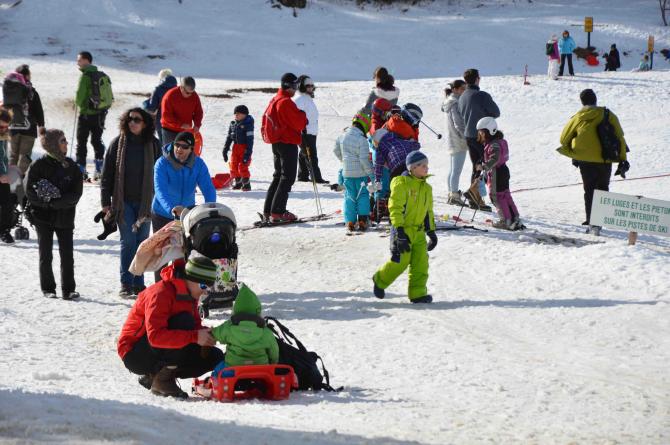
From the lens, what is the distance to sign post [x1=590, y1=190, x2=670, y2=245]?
11273 millimetres

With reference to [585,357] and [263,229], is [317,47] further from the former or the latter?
[585,357]

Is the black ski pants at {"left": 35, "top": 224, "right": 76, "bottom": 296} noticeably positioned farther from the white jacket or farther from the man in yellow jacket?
the man in yellow jacket

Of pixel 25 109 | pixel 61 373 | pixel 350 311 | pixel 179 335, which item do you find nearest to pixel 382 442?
pixel 179 335

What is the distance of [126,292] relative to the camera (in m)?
10.8

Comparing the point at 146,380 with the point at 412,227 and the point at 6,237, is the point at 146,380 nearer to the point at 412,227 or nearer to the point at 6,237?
the point at 412,227

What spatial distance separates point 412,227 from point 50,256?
3.58 metres

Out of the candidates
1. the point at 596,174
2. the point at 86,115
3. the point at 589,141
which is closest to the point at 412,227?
the point at 589,141

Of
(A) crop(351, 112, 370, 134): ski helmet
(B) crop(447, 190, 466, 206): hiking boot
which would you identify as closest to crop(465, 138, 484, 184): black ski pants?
(B) crop(447, 190, 466, 206): hiking boot

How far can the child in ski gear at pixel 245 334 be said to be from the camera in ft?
23.1

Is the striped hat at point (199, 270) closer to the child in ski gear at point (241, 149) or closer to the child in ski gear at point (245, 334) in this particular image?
the child in ski gear at point (245, 334)

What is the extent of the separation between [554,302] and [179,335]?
172 inches

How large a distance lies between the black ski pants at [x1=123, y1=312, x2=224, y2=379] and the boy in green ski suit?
3052mm

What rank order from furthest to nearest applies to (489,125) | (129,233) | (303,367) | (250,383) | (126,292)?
(489,125) < (126,292) < (129,233) < (303,367) < (250,383)

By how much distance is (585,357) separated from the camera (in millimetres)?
8508
